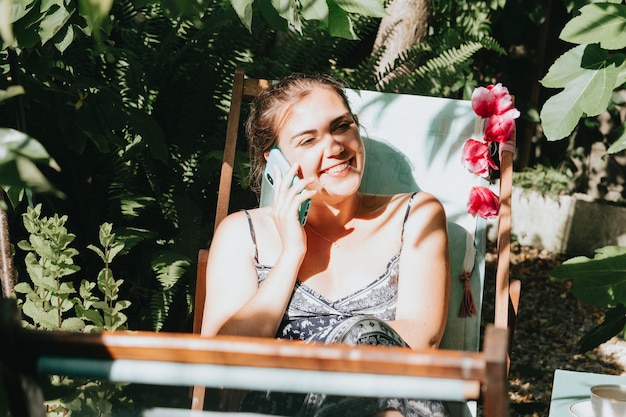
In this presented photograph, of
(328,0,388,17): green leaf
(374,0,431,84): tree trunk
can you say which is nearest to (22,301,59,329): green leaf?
(328,0,388,17): green leaf

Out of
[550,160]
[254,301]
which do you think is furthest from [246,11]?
[550,160]

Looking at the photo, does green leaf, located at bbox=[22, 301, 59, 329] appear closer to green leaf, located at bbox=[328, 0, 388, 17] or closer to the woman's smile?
the woman's smile

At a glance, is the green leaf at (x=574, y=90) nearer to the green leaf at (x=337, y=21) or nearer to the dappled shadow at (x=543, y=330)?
the green leaf at (x=337, y=21)

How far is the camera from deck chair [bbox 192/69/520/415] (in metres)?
3.00

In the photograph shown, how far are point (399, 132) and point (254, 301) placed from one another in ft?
3.58

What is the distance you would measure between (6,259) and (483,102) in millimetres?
1826

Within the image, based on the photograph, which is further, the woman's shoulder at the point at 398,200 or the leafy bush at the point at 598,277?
the woman's shoulder at the point at 398,200

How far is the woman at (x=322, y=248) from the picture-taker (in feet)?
8.34

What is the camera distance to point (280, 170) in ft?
9.10

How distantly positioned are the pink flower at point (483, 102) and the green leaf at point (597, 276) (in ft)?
2.73

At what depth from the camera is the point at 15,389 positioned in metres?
1.13

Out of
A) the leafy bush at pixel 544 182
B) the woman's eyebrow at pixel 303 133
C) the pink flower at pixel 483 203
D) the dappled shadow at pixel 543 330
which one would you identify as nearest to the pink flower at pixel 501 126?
the pink flower at pixel 483 203

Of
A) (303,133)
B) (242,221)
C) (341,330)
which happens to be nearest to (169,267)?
(242,221)

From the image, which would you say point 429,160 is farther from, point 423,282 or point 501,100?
point 423,282
